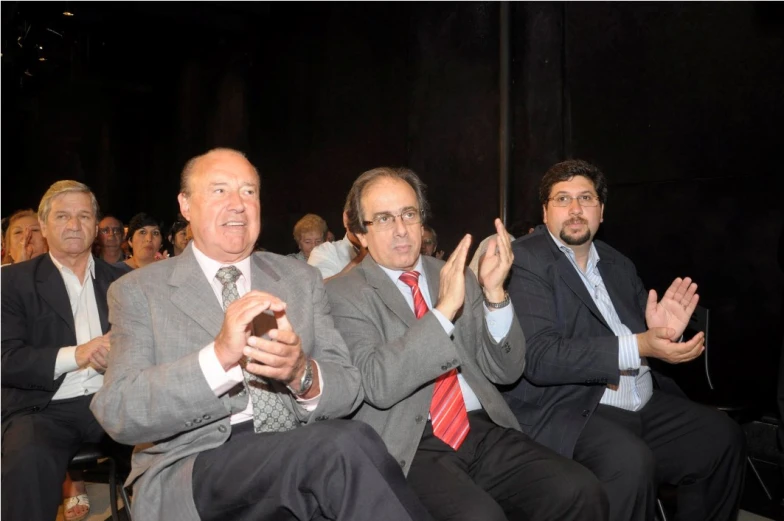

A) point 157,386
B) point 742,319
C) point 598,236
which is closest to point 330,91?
point 598,236

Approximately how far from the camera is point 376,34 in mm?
6969

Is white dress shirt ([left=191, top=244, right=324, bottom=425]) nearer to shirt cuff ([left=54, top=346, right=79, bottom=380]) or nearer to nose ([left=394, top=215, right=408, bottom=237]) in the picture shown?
nose ([left=394, top=215, right=408, bottom=237])

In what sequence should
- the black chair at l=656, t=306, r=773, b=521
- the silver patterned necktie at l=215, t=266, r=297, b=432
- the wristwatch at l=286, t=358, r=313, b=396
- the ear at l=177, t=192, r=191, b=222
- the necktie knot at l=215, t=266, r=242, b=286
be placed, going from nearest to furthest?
the wristwatch at l=286, t=358, r=313, b=396 < the silver patterned necktie at l=215, t=266, r=297, b=432 < the necktie knot at l=215, t=266, r=242, b=286 < the ear at l=177, t=192, r=191, b=222 < the black chair at l=656, t=306, r=773, b=521

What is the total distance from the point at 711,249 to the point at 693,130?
0.77 metres

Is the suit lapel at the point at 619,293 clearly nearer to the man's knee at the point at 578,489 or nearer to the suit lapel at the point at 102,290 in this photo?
the man's knee at the point at 578,489

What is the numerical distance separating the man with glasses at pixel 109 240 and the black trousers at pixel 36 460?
296 cm

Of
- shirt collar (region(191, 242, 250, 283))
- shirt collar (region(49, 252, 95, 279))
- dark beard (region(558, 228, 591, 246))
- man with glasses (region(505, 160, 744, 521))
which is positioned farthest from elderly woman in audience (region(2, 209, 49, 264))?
dark beard (region(558, 228, 591, 246))

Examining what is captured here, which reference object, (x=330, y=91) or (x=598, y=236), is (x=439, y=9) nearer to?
(x=330, y=91)

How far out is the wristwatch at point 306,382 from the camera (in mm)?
1795

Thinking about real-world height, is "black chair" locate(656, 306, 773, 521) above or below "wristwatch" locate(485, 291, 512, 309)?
below

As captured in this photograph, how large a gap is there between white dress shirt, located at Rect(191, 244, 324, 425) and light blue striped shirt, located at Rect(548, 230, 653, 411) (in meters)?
A: 1.23

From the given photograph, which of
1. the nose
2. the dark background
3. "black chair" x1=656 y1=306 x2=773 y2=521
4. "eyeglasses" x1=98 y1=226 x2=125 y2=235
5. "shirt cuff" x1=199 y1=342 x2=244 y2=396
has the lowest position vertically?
"black chair" x1=656 y1=306 x2=773 y2=521

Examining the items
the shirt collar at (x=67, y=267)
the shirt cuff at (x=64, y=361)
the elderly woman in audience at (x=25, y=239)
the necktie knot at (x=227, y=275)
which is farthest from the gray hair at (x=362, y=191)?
the elderly woman in audience at (x=25, y=239)

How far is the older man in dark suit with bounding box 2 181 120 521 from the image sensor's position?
247 centimetres
